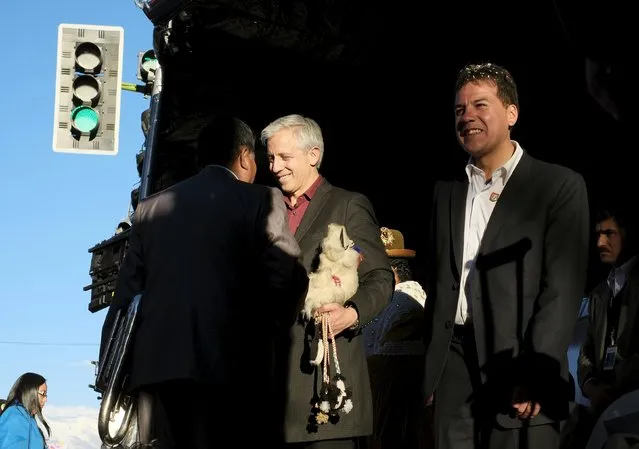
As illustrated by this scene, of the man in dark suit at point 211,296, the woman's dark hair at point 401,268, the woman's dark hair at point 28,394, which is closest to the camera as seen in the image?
the man in dark suit at point 211,296

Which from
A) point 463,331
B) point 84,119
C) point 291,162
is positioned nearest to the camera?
point 463,331

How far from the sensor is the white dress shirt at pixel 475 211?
14.8ft

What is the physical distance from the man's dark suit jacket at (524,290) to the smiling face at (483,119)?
0.49 ft

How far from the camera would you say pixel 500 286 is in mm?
4367

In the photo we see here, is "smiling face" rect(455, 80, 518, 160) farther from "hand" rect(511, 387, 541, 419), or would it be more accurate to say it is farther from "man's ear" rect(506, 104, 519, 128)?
"hand" rect(511, 387, 541, 419)

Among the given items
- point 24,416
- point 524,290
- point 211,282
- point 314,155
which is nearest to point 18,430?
point 24,416

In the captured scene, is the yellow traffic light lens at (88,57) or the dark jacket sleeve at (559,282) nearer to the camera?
the dark jacket sleeve at (559,282)

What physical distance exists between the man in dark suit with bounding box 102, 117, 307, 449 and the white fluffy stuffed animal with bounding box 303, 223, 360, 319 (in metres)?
0.26

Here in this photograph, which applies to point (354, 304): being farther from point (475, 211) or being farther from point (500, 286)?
point (500, 286)

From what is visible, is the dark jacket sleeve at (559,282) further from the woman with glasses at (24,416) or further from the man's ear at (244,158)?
the woman with glasses at (24,416)

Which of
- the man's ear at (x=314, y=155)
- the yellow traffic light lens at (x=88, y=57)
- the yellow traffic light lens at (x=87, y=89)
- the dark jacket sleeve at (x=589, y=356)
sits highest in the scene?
the yellow traffic light lens at (x=88, y=57)

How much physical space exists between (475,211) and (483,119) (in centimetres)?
40

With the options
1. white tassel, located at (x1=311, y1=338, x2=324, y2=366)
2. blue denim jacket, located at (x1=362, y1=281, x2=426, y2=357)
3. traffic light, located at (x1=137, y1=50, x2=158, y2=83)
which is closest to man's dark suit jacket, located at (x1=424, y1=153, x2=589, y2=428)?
white tassel, located at (x1=311, y1=338, x2=324, y2=366)

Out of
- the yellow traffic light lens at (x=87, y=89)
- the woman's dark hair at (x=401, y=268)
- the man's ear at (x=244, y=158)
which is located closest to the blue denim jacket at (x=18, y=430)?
the yellow traffic light lens at (x=87, y=89)
